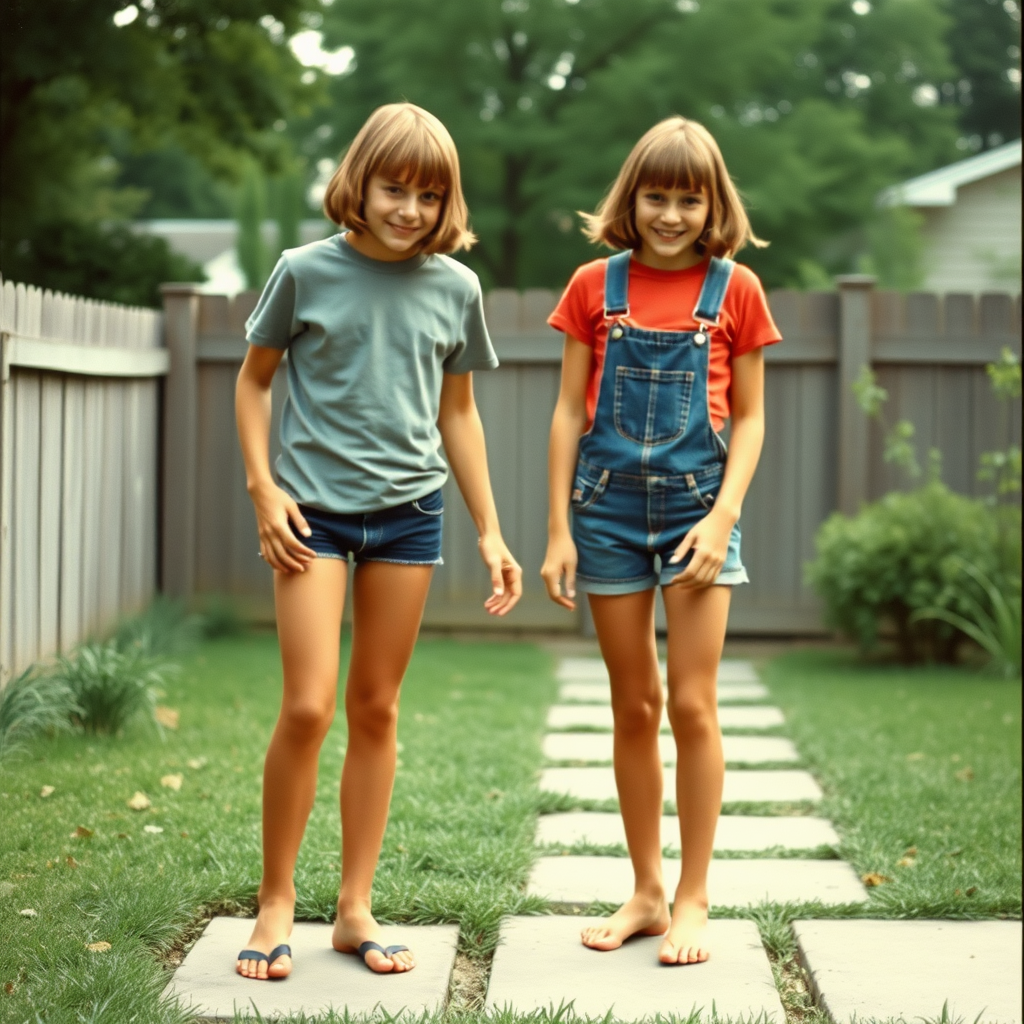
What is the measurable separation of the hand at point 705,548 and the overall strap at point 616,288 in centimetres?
43

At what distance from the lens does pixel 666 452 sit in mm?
2723

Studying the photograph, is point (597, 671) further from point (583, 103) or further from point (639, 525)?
point (583, 103)

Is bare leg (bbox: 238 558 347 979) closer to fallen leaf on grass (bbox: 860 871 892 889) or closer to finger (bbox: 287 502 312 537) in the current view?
finger (bbox: 287 502 312 537)

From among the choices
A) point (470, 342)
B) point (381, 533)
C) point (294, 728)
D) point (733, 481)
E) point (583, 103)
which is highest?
point (583, 103)

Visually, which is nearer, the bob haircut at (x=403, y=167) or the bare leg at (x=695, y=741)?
the bob haircut at (x=403, y=167)

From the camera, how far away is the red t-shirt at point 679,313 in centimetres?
274

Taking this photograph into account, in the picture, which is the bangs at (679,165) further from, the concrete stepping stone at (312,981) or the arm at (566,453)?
the concrete stepping stone at (312,981)

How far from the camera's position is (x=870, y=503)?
6914 mm

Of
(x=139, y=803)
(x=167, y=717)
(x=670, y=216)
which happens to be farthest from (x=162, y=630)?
(x=670, y=216)

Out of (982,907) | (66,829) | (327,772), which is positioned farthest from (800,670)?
(66,829)

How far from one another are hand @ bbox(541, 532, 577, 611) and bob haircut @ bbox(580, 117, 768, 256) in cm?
59

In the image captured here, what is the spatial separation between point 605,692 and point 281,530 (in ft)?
11.1

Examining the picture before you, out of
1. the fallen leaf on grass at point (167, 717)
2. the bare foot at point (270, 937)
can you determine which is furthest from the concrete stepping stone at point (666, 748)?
the bare foot at point (270, 937)

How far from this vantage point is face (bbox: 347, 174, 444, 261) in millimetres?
2535
